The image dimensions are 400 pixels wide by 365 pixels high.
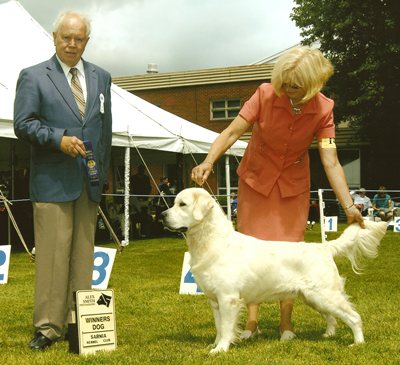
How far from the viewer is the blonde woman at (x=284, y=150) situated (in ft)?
14.4

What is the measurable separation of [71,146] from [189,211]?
2.70 feet

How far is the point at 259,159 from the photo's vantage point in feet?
15.7

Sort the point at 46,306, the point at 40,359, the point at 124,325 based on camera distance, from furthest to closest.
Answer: the point at 124,325 < the point at 46,306 < the point at 40,359

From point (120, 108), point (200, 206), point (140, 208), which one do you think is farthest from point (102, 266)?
point (140, 208)

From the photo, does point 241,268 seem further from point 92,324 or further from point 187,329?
point 187,329

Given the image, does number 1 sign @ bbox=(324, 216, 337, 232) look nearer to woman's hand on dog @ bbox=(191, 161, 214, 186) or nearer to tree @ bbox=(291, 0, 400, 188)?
tree @ bbox=(291, 0, 400, 188)

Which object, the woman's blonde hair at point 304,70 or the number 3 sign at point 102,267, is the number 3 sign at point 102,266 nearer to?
the number 3 sign at point 102,267

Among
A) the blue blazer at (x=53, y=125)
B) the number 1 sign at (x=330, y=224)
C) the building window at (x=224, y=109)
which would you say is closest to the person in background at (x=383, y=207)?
the number 1 sign at (x=330, y=224)

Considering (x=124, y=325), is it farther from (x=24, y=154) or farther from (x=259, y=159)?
(x=24, y=154)

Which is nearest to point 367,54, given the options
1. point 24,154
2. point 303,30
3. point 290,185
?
point 303,30

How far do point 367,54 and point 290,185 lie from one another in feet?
70.6

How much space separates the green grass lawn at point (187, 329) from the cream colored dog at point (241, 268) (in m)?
0.24

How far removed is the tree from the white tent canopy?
1074 centimetres

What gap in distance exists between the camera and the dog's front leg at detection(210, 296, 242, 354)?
4.21 m
